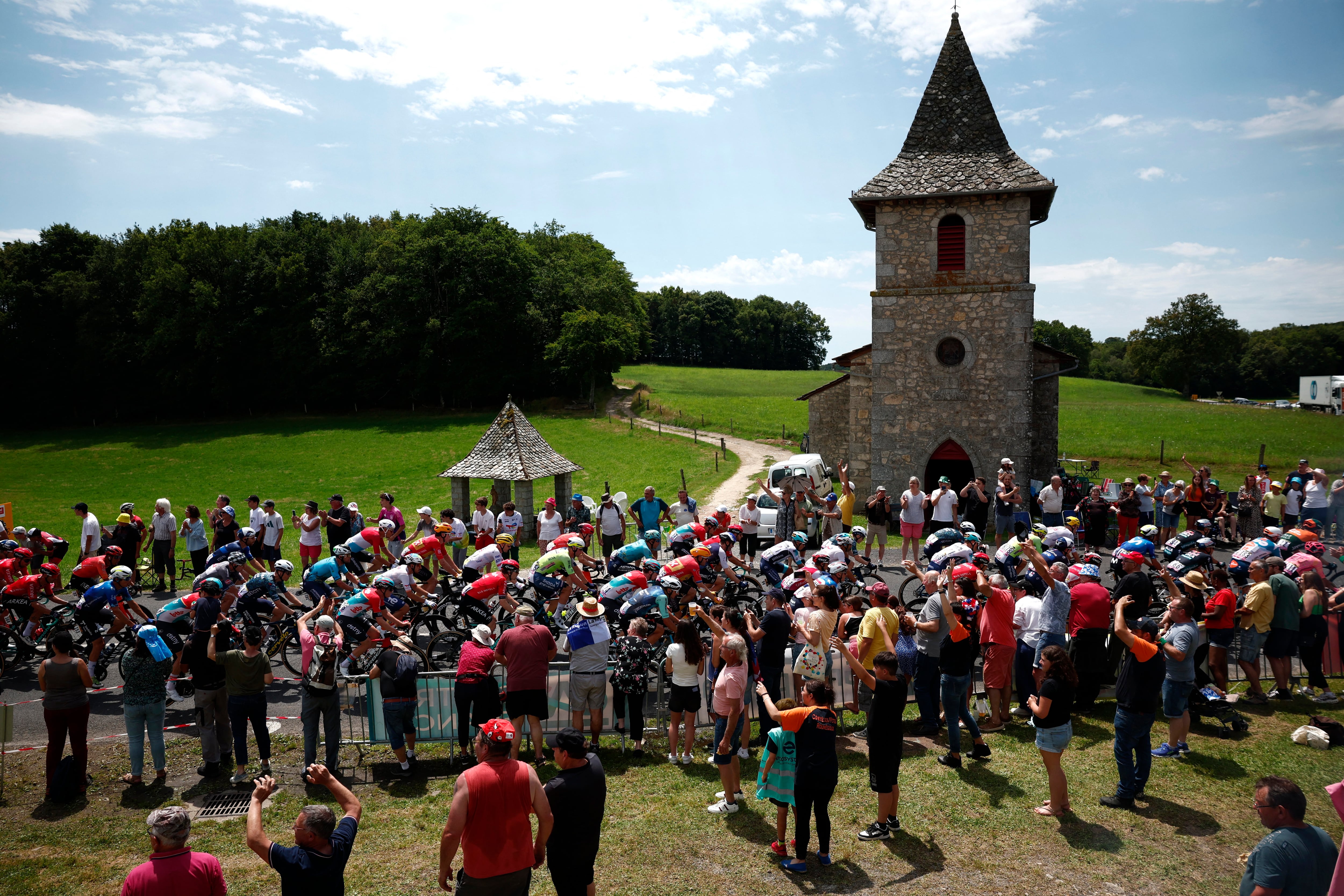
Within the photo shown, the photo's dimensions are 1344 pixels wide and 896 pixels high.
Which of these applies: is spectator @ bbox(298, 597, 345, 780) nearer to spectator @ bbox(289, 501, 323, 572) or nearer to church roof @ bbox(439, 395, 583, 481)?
spectator @ bbox(289, 501, 323, 572)

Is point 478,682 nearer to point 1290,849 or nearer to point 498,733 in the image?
point 498,733

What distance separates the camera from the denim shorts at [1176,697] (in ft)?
25.9

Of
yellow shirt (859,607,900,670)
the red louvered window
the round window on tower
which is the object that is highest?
the red louvered window

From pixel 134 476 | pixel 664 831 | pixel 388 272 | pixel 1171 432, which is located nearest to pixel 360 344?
pixel 388 272

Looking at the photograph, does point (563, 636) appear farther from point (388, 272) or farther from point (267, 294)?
point (267, 294)

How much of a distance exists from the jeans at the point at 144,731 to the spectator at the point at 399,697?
2.11 metres

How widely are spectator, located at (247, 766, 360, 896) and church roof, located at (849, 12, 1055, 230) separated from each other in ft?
66.1

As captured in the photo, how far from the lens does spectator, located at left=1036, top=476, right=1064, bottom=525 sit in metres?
17.6

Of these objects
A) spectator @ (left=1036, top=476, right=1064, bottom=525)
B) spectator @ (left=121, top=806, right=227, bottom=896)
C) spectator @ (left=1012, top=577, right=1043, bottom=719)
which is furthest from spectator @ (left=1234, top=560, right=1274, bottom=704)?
spectator @ (left=121, top=806, right=227, bottom=896)

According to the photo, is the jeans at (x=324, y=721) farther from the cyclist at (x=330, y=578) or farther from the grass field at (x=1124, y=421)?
the grass field at (x=1124, y=421)

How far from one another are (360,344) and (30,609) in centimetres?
4824

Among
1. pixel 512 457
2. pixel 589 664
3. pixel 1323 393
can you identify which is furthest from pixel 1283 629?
pixel 512 457

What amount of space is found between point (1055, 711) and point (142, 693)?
8793 mm

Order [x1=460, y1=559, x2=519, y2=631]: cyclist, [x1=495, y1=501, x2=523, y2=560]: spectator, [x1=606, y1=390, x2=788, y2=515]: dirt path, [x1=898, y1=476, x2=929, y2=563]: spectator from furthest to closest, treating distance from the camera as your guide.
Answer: [x1=606, y1=390, x2=788, y2=515]: dirt path → [x1=898, y1=476, x2=929, y2=563]: spectator → [x1=495, y1=501, x2=523, y2=560]: spectator → [x1=460, y1=559, x2=519, y2=631]: cyclist
